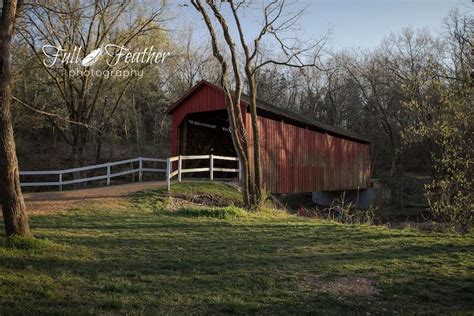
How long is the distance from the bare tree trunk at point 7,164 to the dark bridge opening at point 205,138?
1127 centimetres

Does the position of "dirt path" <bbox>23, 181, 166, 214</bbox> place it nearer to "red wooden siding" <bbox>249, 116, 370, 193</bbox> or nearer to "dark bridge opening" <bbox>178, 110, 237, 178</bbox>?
"dark bridge opening" <bbox>178, 110, 237, 178</bbox>

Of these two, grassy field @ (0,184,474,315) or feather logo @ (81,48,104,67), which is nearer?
grassy field @ (0,184,474,315)

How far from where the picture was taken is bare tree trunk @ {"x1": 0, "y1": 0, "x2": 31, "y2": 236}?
666 cm

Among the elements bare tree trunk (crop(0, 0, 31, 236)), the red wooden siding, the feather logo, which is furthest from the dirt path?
the feather logo

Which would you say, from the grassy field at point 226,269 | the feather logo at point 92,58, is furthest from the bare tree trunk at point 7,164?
the feather logo at point 92,58

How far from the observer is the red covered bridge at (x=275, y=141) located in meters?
17.2

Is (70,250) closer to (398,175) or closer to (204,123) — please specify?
(204,123)

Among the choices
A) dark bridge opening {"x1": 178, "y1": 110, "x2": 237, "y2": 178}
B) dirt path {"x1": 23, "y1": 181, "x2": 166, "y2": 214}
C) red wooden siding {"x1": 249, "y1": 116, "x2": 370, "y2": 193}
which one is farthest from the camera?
dark bridge opening {"x1": 178, "y1": 110, "x2": 237, "y2": 178}

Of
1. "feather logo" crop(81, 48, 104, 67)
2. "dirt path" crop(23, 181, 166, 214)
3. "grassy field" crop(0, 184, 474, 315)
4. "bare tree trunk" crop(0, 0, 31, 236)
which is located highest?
"feather logo" crop(81, 48, 104, 67)

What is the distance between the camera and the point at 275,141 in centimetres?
1767

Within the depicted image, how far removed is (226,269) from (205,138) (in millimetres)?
14551

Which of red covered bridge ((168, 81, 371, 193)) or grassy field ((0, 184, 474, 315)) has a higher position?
red covered bridge ((168, 81, 371, 193))

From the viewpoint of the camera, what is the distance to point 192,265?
20.2 ft

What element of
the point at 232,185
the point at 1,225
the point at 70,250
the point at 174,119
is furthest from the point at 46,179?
the point at 70,250
